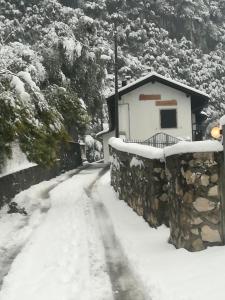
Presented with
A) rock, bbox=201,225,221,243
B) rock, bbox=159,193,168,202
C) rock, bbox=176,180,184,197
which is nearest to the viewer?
rock, bbox=201,225,221,243

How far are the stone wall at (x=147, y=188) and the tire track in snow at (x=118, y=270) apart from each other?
84cm

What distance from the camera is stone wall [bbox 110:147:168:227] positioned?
9.70 m

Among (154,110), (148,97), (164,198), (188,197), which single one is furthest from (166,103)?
(188,197)

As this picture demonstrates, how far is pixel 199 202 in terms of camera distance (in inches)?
289

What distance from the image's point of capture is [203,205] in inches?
289

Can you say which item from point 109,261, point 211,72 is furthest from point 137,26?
point 109,261

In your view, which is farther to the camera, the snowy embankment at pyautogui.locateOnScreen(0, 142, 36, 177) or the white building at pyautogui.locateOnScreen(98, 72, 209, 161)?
the white building at pyautogui.locateOnScreen(98, 72, 209, 161)

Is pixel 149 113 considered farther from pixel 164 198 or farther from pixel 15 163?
pixel 164 198

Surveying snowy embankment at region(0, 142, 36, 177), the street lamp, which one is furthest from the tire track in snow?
snowy embankment at region(0, 142, 36, 177)

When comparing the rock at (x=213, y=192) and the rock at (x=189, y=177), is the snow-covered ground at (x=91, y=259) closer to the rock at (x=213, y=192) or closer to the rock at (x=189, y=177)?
the rock at (x=213, y=192)

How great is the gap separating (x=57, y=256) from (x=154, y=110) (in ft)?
92.9

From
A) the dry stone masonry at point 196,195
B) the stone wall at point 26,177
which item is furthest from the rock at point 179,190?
the stone wall at point 26,177

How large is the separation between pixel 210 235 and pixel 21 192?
458 inches

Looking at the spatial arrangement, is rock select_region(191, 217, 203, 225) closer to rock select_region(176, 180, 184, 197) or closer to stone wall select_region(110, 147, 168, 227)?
rock select_region(176, 180, 184, 197)
